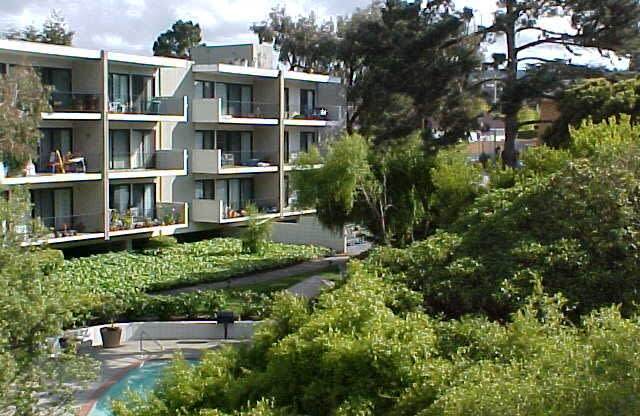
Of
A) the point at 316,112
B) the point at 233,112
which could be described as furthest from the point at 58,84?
the point at 316,112

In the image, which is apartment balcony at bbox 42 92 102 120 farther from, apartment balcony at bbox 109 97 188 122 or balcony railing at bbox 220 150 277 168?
balcony railing at bbox 220 150 277 168

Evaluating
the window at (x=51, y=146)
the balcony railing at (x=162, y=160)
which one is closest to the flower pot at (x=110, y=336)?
the window at (x=51, y=146)

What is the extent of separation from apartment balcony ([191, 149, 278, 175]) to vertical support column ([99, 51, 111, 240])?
6186mm

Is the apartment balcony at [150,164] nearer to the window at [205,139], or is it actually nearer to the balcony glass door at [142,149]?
the balcony glass door at [142,149]

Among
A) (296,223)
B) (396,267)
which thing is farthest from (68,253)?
(396,267)

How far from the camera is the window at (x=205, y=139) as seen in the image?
4274 centimetres

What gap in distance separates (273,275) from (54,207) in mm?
8767

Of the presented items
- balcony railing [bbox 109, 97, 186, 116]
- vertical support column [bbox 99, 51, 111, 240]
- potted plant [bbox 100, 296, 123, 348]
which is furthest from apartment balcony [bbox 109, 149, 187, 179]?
potted plant [bbox 100, 296, 123, 348]

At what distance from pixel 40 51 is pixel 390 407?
26.8m

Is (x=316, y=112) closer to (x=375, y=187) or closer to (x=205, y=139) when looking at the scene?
(x=205, y=139)

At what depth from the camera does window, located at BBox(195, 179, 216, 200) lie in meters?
42.8

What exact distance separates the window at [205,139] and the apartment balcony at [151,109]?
1.70 m

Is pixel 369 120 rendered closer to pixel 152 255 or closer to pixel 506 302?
pixel 152 255

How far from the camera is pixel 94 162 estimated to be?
1422 inches
